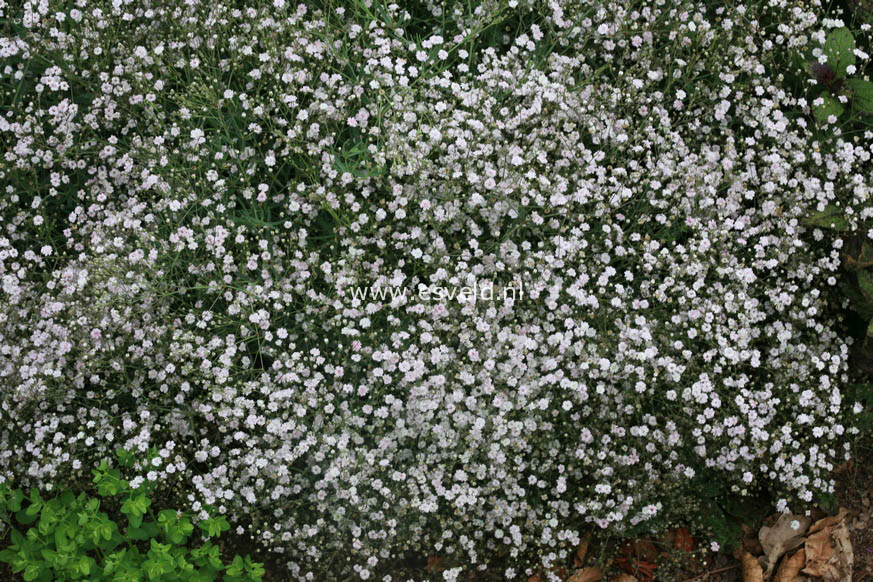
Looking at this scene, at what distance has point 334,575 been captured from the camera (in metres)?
5.23

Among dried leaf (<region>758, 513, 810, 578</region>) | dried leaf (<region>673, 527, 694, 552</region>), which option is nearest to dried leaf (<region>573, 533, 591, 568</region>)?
dried leaf (<region>673, 527, 694, 552</region>)

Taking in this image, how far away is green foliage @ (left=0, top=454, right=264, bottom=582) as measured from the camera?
4.36 meters

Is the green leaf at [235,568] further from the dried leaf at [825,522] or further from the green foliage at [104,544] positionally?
the dried leaf at [825,522]

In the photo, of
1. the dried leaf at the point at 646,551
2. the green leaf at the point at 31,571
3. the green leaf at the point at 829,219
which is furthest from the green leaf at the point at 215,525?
the green leaf at the point at 829,219

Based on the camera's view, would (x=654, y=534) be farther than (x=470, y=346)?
Yes

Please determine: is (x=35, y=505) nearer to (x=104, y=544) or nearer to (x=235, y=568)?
(x=104, y=544)

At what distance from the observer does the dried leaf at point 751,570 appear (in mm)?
5422

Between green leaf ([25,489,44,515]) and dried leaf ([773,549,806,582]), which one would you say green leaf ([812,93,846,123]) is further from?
green leaf ([25,489,44,515])

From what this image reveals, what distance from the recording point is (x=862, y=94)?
5.34 meters

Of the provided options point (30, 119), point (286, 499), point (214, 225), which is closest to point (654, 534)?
point (286, 499)

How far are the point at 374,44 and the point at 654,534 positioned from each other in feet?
12.1

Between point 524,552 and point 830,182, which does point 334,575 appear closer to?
point 524,552

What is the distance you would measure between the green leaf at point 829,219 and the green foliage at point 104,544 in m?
3.93

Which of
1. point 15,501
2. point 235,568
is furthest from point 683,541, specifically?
point 15,501
